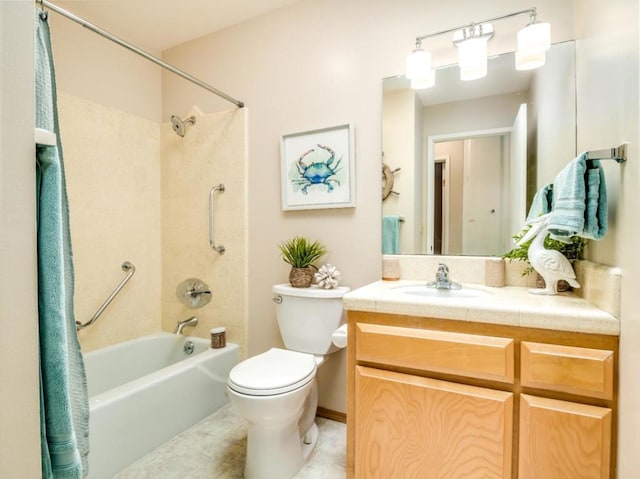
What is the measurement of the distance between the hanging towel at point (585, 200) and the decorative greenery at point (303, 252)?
115 centimetres

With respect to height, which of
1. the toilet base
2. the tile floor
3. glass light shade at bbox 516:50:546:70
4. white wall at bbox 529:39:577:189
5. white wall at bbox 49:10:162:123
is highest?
white wall at bbox 49:10:162:123

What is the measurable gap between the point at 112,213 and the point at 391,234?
183 centimetres

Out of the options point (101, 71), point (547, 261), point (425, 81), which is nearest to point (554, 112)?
point (425, 81)

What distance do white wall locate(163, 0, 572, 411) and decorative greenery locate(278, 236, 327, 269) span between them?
70mm

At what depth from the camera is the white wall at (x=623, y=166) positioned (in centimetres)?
84

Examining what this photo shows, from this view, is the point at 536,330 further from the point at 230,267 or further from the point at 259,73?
the point at 259,73

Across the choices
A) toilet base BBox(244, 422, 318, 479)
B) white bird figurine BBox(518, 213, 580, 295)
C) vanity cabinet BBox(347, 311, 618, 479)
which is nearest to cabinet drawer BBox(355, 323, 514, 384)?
vanity cabinet BBox(347, 311, 618, 479)

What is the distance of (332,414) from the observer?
193 cm

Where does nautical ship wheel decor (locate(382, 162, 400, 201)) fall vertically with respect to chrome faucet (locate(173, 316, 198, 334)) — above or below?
above

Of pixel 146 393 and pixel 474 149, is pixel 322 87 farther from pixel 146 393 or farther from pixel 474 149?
pixel 146 393

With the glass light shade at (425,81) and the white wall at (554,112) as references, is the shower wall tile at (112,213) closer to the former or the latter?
the glass light shade at (425,81)

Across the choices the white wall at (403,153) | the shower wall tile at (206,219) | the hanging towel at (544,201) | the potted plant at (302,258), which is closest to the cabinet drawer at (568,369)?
the hanging towel at (544,201)

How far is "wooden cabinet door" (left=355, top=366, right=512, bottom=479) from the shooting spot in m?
1.06

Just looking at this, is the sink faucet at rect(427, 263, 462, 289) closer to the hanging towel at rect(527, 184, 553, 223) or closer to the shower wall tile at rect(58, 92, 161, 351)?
the hanging towel at rect(527, 184, 553, 223)
